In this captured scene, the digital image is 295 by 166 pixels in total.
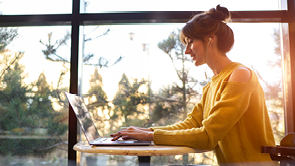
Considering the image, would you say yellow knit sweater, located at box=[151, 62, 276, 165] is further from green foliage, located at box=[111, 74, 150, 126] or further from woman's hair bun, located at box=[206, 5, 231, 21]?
green foliage, located at box=[111, 74, 150, 126]

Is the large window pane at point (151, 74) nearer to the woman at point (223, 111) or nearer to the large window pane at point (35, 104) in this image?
the large window pane at point (35, 104)

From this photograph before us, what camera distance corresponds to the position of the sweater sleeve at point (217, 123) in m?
1.03

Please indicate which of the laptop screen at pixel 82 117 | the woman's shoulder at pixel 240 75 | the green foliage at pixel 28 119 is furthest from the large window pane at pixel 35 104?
the woman's shoulder at pixel 240 75

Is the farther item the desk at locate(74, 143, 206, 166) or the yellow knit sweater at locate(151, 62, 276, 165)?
the yellow knit sweater at locate(151, 62, 276, 165)

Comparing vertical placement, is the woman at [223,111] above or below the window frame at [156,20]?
below

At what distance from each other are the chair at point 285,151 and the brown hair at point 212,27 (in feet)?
1.87

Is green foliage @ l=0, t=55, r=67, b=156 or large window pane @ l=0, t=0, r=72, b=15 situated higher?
large window pane @ l=0, t=0, r=72, b=15

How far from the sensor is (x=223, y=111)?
1.05 metres

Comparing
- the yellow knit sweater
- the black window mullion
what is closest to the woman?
the yellow knit sweater

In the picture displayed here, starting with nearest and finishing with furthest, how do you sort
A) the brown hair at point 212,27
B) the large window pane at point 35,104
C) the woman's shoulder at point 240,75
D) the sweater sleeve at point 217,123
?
the sweater sleeve at point 217,123
the woman's shoulder at point 240,75
the brown hair at point 212,27
the large window pane at point 35,104

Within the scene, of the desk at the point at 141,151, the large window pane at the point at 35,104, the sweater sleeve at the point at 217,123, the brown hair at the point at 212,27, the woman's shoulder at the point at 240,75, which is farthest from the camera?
the large window pane at the point at 35,104

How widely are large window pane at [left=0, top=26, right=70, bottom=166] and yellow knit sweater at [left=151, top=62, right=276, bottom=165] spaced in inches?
50.3

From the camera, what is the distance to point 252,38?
7.22 ft

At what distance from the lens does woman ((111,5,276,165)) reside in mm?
1049
